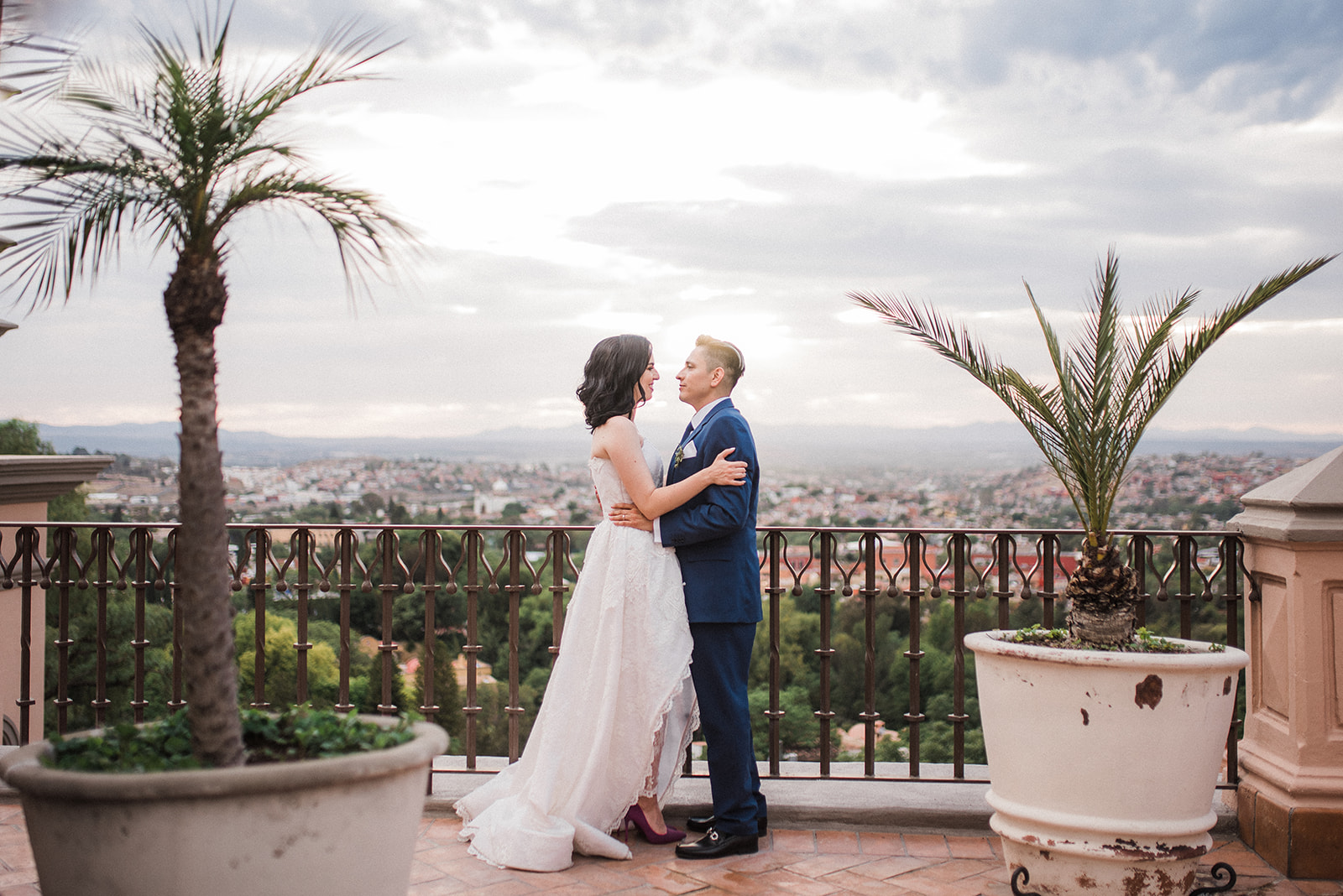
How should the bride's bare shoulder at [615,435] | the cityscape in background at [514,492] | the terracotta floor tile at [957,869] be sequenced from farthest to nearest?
the cityscape in background at [514,492]
the bride's bare shoulder at [615,435]
the terracotta floor tile at [957,869]

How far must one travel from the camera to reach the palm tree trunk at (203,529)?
1837mm

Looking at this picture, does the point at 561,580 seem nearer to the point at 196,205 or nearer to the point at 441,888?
the point at 441,888

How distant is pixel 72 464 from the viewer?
22.9 ft

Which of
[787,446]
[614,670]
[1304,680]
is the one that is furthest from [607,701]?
[787,446]

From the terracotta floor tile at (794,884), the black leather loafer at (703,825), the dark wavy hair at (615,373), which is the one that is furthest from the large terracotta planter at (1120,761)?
the dark wavy hair at (615,373)

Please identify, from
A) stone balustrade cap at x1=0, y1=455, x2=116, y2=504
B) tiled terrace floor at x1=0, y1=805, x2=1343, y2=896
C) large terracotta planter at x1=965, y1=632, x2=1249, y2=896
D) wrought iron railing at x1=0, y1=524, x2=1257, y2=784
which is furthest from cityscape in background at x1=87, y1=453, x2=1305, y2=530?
large terracotta planter at x1=965, y1=632, x2=1249, y2=896

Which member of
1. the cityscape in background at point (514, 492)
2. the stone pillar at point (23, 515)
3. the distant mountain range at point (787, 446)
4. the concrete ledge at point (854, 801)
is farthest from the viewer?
the distant mountain range at point (787, 446)

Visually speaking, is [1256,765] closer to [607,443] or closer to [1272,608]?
[1272,608]

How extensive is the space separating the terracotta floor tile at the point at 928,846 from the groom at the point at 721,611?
58cm

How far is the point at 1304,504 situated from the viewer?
312 cm

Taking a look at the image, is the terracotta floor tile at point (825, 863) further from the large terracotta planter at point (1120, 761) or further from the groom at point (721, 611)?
the large terracotta planter at point (1120, 761)

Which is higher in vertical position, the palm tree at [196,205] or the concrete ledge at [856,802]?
the palm tree at [196,205]

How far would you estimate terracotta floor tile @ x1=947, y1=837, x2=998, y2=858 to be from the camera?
335 cm

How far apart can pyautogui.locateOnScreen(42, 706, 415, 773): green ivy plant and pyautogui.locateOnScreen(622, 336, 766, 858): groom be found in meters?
1.36
